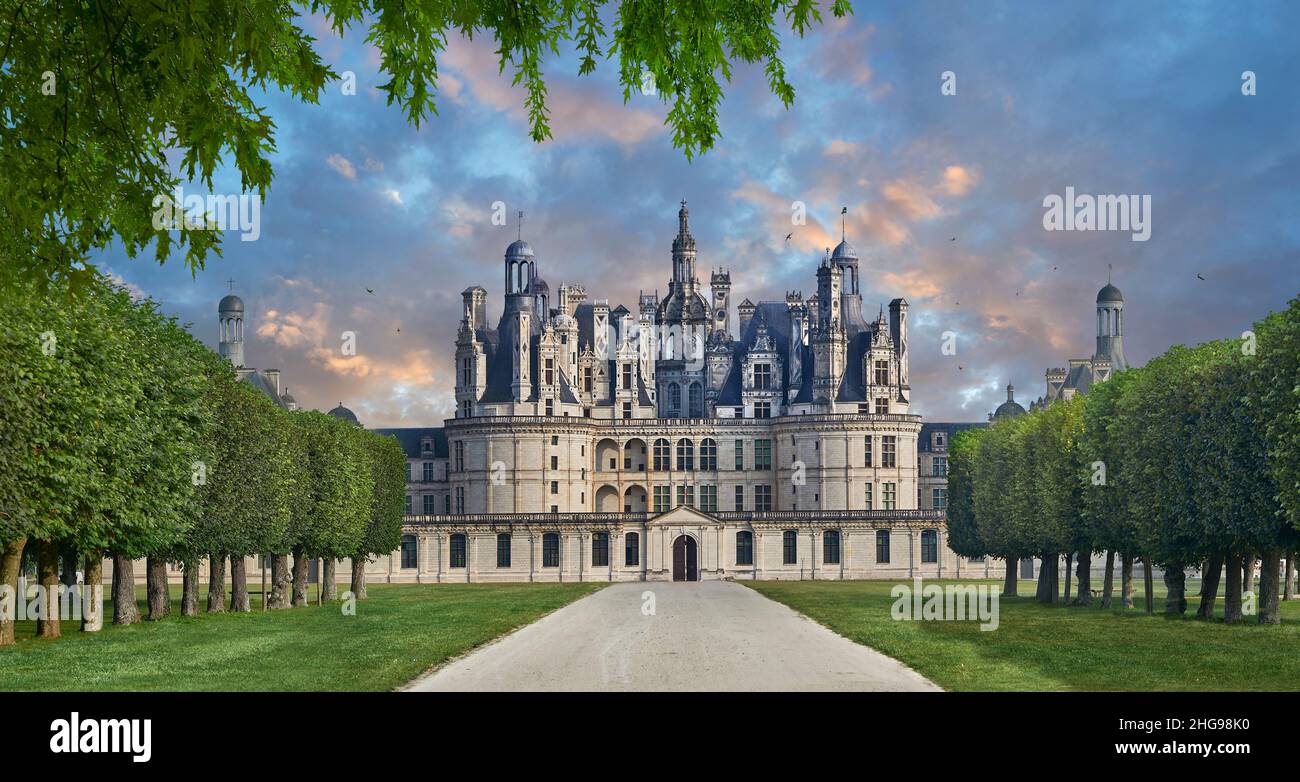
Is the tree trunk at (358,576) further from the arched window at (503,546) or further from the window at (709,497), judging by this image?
the window at (709,497)

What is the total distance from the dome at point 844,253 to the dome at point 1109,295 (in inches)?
1142

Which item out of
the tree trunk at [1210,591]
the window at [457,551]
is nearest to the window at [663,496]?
the window at [457,551]

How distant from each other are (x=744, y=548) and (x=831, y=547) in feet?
23.6

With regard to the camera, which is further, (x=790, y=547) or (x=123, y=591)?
(x=790, y=547)

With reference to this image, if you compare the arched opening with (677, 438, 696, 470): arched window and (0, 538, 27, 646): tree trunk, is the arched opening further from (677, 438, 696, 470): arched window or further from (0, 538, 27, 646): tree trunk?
(0, 538, 27, 646): tree trunk

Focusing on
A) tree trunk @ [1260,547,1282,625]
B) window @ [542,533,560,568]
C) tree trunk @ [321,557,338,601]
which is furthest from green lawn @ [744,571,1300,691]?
window @ [542,533,560,568]

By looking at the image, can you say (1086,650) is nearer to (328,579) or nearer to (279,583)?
(279,583)

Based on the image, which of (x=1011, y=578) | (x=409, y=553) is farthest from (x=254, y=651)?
(x=409, y=553)

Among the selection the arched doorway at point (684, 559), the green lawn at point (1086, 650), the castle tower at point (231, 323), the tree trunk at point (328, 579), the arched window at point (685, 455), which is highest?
the castle tower at point (231, 323)

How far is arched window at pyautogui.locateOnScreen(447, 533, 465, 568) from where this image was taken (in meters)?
113

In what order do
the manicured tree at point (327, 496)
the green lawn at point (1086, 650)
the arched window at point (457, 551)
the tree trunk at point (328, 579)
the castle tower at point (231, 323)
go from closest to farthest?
the green lawn at point (1086, 650) < the manicured tree at point (327, 496) < the tree trunk at point (328, 579) < the arched window at point (457, 551) < the castle tower at point (231, 323)

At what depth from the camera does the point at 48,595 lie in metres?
39.2

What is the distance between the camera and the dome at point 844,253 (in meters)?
127

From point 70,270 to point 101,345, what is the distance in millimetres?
28231
